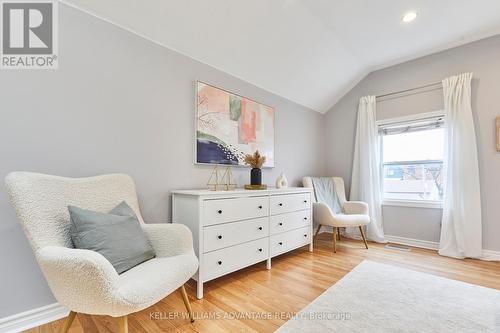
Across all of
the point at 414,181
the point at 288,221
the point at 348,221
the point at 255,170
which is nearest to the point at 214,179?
the point at 255,170

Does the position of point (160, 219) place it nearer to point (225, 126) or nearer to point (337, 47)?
point (225, 126)

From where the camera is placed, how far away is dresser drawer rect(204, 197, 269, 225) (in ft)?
5.87

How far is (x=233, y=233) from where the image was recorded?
1954 millimetres

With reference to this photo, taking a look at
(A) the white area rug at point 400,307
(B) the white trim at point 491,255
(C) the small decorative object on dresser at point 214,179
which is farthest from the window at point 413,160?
(C) the small decorative object on dresser at point 214,179

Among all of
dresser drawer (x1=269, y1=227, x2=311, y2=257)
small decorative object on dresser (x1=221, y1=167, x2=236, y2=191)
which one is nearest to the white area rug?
dresser drawer (x1=269, y1=227, x2=311, y2=257)

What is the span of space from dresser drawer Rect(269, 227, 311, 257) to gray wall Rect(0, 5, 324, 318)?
3.26 ft

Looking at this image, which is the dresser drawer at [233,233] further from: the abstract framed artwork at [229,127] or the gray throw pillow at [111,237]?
the abstract framed artwork at [229,127]

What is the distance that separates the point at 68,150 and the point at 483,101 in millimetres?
4244

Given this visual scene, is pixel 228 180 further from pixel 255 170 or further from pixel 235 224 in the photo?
pixel 235 224

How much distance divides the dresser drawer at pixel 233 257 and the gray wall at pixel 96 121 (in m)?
0.59

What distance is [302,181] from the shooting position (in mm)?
3461

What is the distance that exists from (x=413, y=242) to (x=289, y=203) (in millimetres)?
2015

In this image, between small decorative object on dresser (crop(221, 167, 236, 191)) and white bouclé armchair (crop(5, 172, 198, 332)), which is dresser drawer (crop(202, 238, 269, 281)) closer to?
white bouclé armchair (crop(5, 172, 198, 332))

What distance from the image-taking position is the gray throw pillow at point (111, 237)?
1.21 meters
